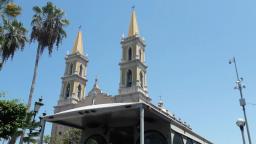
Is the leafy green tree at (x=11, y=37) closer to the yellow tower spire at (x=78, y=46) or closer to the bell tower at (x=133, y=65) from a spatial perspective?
the bell tower at (x=133, y=65)

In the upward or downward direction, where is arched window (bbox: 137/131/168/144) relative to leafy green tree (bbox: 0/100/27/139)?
downward

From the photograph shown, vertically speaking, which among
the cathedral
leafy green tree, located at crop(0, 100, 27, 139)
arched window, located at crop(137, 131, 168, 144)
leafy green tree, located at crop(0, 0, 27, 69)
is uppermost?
leafy green tree, located at crop(0, 0, 27, 69)

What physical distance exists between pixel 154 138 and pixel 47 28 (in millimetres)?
20128

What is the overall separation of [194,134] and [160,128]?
2.07 metres

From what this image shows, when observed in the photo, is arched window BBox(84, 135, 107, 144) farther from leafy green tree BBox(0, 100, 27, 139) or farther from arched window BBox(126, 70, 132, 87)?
arched window BBox(126, 70, 132, 87)

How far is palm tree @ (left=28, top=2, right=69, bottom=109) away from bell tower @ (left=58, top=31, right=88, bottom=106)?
30.7 m

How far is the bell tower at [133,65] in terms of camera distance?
50.6 m

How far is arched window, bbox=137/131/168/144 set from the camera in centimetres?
923

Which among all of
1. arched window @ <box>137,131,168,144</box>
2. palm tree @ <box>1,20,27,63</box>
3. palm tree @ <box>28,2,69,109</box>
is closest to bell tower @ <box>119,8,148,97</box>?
palm tree @ <box>28,2,69,109</box>

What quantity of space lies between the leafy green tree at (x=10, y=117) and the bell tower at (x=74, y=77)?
39539 mm

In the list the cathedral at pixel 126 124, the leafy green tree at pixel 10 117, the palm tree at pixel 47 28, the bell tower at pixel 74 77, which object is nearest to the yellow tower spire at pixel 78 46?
the bell tower at pixel 74 77

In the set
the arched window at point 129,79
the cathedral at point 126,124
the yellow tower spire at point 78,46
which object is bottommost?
the cathedral at point 126,124

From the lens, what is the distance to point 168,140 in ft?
29.8

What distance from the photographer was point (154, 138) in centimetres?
941
